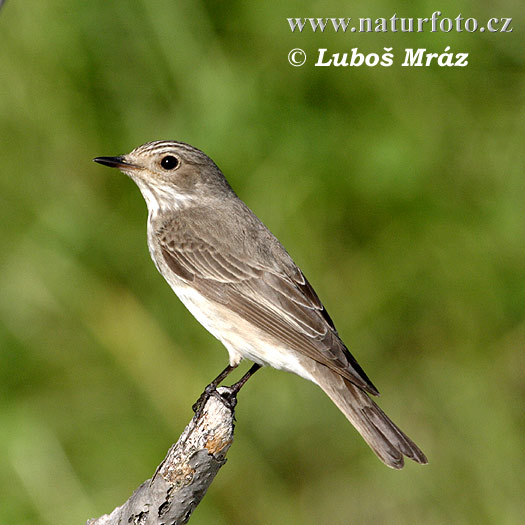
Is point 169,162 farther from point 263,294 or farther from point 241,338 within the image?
point 241,338

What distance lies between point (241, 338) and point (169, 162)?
47.4 inches

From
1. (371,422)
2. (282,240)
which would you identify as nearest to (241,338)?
(371,422)

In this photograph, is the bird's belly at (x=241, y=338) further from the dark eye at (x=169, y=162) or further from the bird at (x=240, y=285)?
the dark eye at (x=169, y=162)

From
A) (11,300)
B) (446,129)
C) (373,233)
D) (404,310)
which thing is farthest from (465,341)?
(11,300)

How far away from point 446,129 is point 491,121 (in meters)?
0.33

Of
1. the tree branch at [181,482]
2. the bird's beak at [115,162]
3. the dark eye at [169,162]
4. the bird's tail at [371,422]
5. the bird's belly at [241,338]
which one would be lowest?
the bird's tail at [371,422]

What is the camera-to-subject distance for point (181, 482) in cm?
418

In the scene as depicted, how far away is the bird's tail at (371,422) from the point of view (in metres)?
4.77

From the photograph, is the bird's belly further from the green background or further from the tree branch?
the green background

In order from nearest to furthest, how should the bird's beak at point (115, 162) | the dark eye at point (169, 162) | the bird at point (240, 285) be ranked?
the bird at point (240, 285), the bird's beak at point (115, 162), the dark eye at point (169, 162)

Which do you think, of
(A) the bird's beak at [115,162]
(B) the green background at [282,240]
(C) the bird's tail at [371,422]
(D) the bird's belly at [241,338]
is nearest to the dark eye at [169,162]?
(A) the bird's beak at [115,162]

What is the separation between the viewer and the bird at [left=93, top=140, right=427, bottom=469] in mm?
4949

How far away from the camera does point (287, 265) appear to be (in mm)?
5426

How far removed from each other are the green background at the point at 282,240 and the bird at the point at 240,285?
98cm
